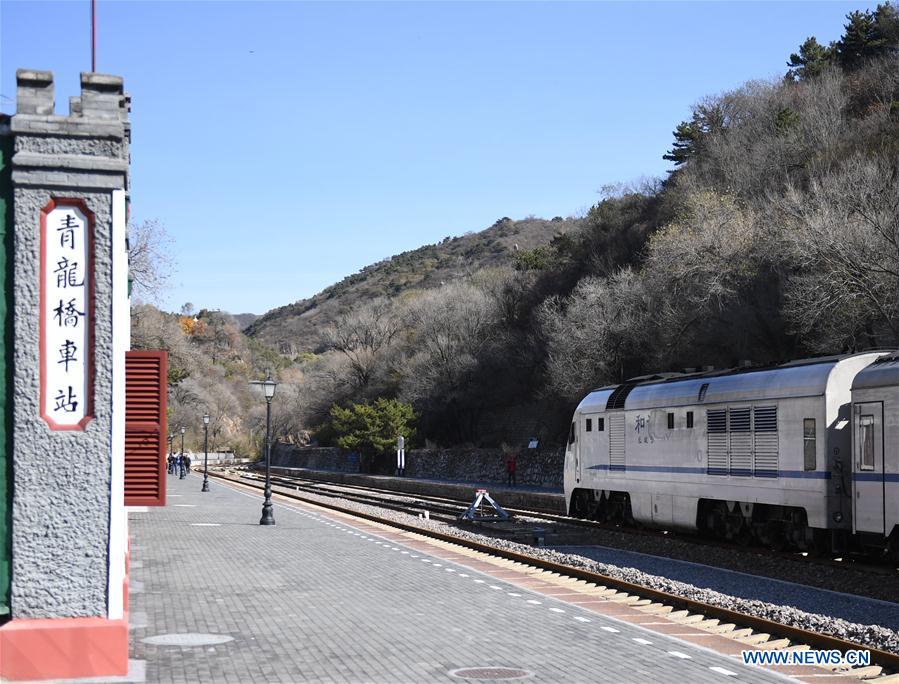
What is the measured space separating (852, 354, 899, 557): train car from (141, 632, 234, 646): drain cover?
10541 mm

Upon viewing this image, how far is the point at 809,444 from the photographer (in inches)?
797

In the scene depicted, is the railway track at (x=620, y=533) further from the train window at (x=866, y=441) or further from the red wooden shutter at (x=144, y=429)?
the red wooden shutter at (x=144, y=429)

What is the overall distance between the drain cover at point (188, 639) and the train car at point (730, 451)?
37.3 feet

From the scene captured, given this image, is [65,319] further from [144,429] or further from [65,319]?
[144,429]

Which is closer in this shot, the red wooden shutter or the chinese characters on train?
the chinese characters on train

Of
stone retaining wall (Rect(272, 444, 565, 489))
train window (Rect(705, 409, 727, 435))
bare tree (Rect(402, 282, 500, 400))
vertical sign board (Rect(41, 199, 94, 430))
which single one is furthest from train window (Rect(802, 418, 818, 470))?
bare tree (Rect(402, 282, 500, 400))

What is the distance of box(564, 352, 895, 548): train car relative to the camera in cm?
1989

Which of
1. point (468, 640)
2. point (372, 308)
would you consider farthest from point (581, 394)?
point (372, 308)

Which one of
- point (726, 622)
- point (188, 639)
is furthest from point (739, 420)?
point (188, 639)

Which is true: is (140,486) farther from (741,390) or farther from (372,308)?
(372,308)

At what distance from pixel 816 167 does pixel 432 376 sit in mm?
35800

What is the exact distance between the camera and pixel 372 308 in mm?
111625

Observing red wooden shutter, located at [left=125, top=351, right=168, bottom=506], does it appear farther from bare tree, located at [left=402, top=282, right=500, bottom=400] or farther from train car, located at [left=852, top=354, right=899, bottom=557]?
bare tree, located at [left=402, top=282, right=500, bottom=400]

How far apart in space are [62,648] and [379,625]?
430 centimetres
